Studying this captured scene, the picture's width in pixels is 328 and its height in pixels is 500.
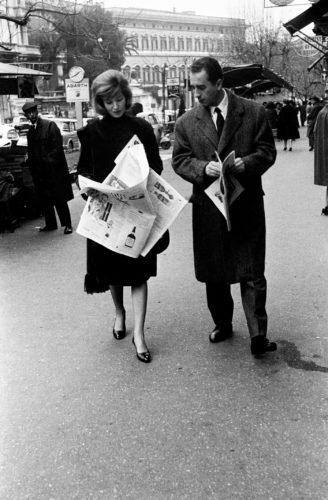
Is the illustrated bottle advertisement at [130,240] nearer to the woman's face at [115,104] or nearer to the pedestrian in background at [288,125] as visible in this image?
the woman's face at [115,104]

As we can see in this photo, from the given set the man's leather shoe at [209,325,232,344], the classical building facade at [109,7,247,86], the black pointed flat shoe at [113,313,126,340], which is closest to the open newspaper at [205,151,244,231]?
the man's leather shoe at [209,325,232,344]

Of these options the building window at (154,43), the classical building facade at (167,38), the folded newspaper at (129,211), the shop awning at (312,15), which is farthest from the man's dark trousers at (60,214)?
the building window at (154,43)

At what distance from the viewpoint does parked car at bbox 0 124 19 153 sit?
1039 cm

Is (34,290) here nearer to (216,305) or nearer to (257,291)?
(216,305)

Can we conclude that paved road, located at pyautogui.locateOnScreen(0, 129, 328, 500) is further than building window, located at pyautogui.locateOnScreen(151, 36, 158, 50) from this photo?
No

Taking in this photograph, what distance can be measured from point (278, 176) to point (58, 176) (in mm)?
6951

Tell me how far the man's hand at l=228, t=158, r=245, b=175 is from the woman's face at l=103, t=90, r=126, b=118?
0.84m

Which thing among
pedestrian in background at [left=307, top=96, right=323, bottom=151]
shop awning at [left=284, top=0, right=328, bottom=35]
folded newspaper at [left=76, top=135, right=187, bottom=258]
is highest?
shop awning at [left=284, top=0, right=328, bottom=35]

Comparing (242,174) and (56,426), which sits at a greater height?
(242,174)

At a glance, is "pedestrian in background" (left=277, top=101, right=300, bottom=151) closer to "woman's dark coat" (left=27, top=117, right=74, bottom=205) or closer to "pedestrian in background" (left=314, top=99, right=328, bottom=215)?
"woman's dark coat" (left=27, top=117, right=74, bottom=205)

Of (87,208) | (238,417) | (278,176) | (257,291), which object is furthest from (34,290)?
(278,176)

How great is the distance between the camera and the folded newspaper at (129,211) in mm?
3928

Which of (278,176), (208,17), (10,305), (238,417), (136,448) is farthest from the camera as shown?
(208,17)

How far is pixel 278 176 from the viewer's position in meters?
14.2
